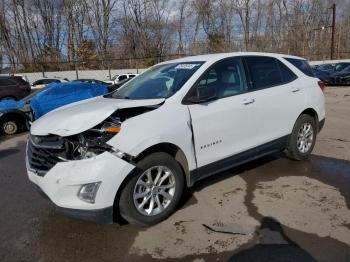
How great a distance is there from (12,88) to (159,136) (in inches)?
632

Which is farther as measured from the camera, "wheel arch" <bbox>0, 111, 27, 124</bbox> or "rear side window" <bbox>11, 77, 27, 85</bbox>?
"rear side window" <bbox>11, 77, 27, 85</bbox>

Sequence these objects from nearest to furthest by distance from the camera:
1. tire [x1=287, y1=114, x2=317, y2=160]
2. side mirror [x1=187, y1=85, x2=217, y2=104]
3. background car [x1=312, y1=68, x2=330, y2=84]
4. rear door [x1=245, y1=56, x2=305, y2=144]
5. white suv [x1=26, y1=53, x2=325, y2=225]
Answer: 1. white suv [x1=26, y1=53, x2=325, y2=225]
2. side mirror [x1=187, y1=85, x2=217, y2=104]
3. rear door [x1=245, y1=56, x2=305, y2=144]
4. tire [x1=287, y1=114, x2=317, y2=160]
5. background car [x1=312, y1=68, x2=330, y2=84]

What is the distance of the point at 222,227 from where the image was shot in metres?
3.94

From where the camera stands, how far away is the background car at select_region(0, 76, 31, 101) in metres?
17.6

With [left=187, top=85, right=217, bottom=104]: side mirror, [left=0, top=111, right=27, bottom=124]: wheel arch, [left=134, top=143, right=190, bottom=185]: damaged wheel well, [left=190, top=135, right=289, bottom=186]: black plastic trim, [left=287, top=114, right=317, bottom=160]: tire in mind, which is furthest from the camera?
[left=0, top=111, right=27, bottom=124]: wheel arch

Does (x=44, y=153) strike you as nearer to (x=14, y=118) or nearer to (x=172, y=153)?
(x=172, y=153)

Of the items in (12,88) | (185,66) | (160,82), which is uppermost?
Result: (185,66)

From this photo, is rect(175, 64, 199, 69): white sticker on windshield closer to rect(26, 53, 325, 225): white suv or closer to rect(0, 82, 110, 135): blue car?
rect(26, 53, 325, 225): white suv

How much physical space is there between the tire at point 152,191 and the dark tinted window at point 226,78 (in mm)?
1059

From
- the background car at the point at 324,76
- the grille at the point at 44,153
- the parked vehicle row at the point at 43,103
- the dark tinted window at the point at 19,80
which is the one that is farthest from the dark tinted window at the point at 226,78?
the background car at the point at 324,76

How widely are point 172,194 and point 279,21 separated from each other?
188 ft

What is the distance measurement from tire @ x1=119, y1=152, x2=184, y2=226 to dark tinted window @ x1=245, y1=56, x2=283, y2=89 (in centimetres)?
182

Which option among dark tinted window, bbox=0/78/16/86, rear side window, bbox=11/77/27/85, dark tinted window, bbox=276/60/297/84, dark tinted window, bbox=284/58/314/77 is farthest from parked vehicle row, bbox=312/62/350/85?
dark tinted window, bbox=276/60/297/84

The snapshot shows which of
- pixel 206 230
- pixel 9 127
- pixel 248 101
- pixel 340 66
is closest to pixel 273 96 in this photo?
pixel 248 101
